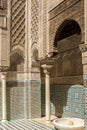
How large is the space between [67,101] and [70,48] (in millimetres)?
1559

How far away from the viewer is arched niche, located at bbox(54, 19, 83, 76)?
6.81 meters

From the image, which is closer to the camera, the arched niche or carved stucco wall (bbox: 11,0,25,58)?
the arched niche

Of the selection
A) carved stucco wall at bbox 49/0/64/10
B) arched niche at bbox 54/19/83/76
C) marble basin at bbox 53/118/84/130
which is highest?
carved stucco wall at bbox 49/0/64/10

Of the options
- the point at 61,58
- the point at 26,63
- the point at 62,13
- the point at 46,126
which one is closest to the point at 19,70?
the point at 26,63

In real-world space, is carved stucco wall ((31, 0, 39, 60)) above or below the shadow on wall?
above

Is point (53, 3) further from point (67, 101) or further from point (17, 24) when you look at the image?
point (67, 101)

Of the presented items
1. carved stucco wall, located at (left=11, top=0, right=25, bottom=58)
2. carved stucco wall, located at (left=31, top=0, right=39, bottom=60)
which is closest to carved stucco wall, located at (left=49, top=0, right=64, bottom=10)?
carved stucco wall, located at (left=31, top=0, right=39, bottom=60)

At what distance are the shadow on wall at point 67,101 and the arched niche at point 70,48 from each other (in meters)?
0.45

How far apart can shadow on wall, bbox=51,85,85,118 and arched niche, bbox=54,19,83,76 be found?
0.45m

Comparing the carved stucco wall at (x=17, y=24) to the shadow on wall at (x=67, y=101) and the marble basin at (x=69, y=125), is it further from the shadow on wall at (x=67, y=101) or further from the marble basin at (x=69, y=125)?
the marble basin at (x=69, y=125)

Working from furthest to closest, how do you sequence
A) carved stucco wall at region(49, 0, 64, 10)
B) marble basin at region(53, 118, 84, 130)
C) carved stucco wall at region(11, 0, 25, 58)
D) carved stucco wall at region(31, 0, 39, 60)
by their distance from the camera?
carved stucco wall at region(11, 0, 25, 58) → carved stucco wall at region(31, 0, 39, 60) → carved stucco wall at region(49, 0, 64, 10) → marble basin at region(53, 118, 84, 130)

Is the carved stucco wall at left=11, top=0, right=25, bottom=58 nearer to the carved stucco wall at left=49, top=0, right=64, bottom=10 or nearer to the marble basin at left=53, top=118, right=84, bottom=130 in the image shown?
the carved stucco wall at left=49, top=0, right=64, bottom=10

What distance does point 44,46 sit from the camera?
679cm

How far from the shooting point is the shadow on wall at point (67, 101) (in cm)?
653
